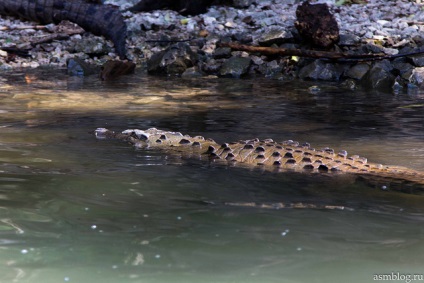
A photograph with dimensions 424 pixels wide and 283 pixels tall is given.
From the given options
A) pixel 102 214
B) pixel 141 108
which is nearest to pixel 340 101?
pixel 141 108

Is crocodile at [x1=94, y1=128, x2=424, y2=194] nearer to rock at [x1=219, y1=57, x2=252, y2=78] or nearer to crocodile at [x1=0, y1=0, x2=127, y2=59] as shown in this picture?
rock at [x1=219, y1=57, x2=252, y2=78]

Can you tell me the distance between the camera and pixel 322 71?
423 inches

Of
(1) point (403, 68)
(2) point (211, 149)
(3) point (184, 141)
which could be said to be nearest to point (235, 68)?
(1) point (403, 68)

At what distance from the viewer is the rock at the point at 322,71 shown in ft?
35.1

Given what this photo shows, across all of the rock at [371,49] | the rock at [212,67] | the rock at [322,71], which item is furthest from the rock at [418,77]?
the rock at [212,67]

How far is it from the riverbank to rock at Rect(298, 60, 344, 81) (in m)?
0.02

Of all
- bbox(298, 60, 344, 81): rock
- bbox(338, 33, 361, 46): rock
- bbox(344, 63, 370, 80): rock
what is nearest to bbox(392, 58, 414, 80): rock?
bbox(344, 63, 370, 80): rock

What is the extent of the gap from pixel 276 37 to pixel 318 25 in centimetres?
84

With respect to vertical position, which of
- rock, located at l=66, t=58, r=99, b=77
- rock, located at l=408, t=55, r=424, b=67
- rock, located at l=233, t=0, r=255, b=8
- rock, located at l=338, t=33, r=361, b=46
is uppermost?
rock, located at l=233, t=0, r=255, b=8

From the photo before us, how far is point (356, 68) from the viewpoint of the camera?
10375 millimetres

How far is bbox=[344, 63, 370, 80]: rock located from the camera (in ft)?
33.5

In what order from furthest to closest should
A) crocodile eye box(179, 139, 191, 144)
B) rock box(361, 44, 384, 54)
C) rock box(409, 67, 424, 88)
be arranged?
rock box(361, 44, 384, 54)
rock box(409, 67, 424, 88)
crocodile eye box(179, 139, 191, 144)

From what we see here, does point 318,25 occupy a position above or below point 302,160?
above

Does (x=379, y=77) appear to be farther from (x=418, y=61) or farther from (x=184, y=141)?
(x=184, y=141)
